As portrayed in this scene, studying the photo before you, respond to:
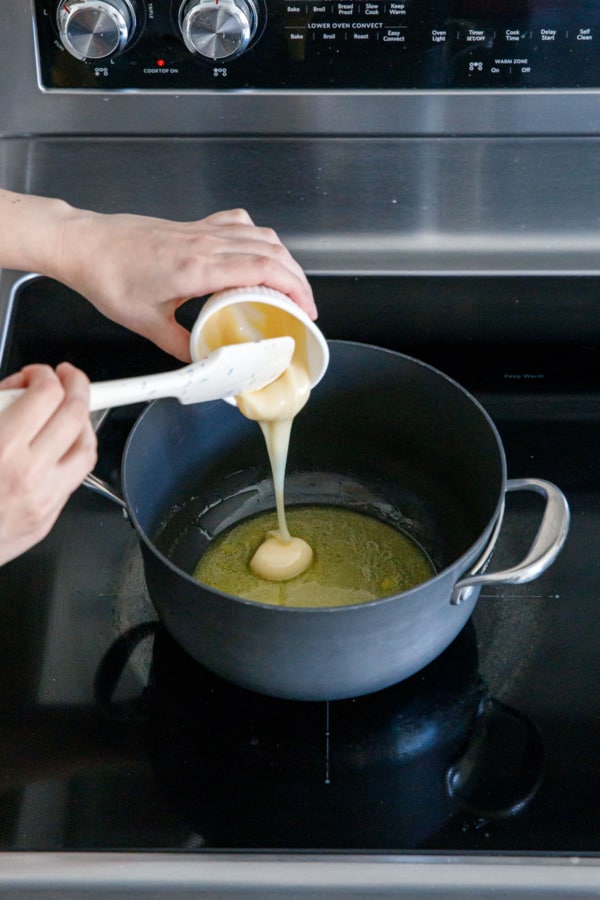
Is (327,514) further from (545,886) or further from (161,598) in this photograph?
(545,886)

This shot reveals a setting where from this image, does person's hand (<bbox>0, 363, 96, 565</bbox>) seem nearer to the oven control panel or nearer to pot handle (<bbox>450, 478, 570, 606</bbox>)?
pot handle (<bbox>450, 478, 570, 606</bbox>)

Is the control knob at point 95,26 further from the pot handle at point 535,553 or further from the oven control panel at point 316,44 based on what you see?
the pot handle at point 535,553

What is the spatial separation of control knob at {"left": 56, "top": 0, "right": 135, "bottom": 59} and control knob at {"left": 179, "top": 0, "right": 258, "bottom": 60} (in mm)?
53

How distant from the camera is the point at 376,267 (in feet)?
3.28

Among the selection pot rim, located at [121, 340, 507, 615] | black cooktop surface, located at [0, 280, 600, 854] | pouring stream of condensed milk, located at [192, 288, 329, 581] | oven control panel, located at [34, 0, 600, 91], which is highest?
oven control panel, located at [34, 0, 600, 91]

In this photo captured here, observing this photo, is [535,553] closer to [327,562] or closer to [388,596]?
[388,596]

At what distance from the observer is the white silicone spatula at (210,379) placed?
612 millimetres

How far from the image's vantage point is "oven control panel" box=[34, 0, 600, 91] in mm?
851

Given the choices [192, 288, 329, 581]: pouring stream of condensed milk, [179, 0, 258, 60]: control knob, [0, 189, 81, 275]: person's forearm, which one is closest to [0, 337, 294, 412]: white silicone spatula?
[192, 288, 329, 581]: pouring stream of condensed milk

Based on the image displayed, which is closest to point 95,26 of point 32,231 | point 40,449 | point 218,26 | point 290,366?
point 218,26

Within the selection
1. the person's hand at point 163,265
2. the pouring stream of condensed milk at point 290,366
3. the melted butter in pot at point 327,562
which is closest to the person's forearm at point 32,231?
the person's hand at point 163,265

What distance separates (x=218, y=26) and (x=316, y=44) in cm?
9

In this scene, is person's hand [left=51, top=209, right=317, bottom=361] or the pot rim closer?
the pot rim

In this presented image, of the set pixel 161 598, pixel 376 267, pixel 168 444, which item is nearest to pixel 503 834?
pixel 161 598
